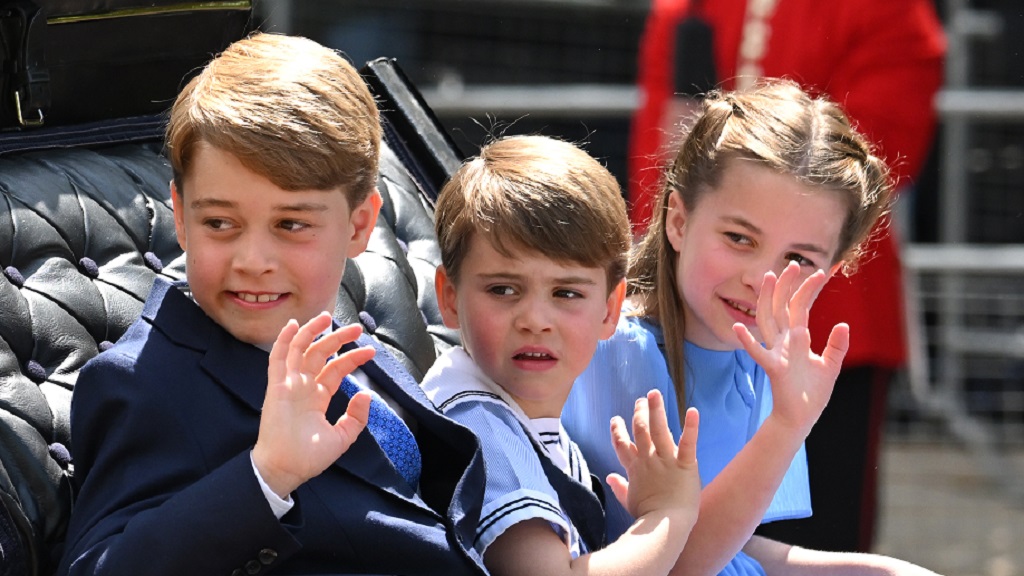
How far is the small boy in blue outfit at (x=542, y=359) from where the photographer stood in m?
1.84

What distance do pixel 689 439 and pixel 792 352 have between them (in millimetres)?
173

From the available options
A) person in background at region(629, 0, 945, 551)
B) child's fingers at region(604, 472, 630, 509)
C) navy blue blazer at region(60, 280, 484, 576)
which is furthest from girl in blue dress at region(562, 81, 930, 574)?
person in background at region(629, 0, 945, 551)

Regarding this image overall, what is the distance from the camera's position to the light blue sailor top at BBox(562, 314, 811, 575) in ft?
7.27

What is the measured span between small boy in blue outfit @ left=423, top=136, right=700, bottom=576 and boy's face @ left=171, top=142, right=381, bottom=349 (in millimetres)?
226

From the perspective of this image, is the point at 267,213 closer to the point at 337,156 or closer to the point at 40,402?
the point at 337,156

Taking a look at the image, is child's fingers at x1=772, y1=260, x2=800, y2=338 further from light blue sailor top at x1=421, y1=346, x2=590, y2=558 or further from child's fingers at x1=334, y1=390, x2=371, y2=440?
child's fingers at x1=334, y1=390, x2=371, y2=440

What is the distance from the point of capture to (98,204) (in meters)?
2.16

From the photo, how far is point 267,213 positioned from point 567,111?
12.3 feet

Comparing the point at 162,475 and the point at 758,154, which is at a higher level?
the point at 758,154

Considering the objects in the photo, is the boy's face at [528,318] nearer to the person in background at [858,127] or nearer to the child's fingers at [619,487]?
the child's fingers at [619,487]

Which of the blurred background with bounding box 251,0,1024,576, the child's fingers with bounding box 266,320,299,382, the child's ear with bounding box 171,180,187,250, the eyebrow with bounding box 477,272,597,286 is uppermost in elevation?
the child's ear with bounding box 171,180,187,250

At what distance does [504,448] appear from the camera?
1880 mm

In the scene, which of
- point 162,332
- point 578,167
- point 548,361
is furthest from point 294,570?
point 578,167

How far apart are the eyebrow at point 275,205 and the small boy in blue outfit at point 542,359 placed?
0.87ft
